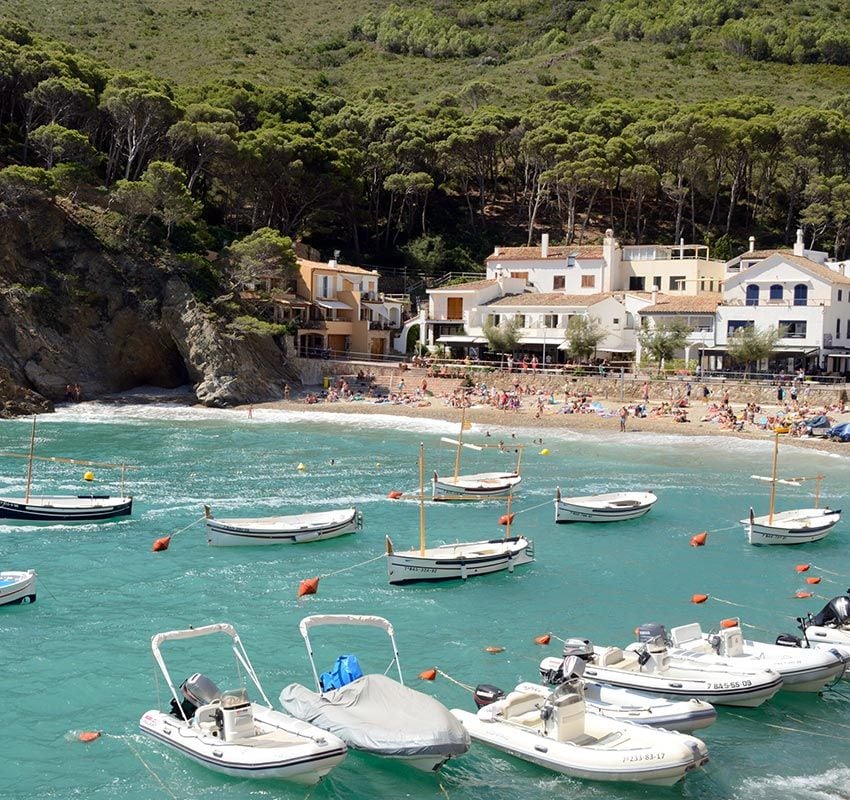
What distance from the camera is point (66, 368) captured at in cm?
7888

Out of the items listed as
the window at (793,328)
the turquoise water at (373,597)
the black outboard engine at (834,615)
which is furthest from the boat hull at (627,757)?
the window at (793,328)

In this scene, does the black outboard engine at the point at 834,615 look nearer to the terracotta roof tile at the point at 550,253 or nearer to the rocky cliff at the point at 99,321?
the rocky cliff at the point at 99,321

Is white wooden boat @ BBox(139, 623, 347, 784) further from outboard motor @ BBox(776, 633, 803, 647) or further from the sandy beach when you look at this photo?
the sandy beach

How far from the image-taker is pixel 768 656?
26.1 metres

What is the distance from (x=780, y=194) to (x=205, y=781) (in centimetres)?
10307

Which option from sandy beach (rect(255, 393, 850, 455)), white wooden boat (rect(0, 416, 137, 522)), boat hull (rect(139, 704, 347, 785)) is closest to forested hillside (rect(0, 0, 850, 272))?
sandy beach (rect(255, 393, 850, 455))

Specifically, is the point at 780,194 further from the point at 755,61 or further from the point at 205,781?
the point at 205,781

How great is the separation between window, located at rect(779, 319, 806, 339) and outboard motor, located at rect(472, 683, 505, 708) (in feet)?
199

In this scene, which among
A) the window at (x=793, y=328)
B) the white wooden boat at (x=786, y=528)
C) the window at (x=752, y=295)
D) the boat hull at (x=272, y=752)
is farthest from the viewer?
the window at (x=752, y=295)

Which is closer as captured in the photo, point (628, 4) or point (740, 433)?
Result: point (740, 433)

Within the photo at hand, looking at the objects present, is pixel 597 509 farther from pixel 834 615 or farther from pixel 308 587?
pixel 834 615

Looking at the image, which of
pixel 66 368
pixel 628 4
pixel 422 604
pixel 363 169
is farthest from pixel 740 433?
pixel 628 4

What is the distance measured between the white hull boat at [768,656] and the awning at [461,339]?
62237 mm

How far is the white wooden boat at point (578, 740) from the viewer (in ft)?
67.2
